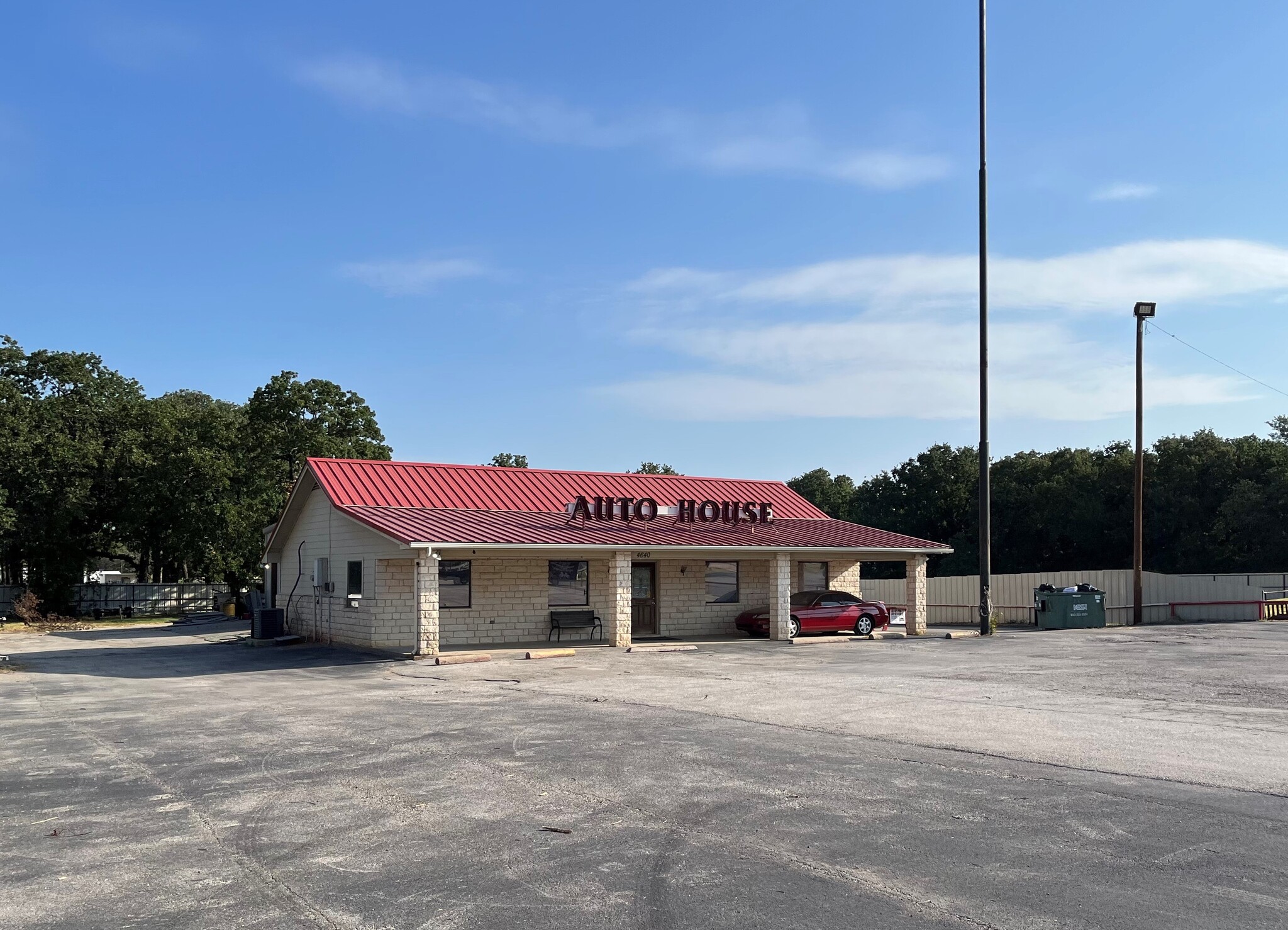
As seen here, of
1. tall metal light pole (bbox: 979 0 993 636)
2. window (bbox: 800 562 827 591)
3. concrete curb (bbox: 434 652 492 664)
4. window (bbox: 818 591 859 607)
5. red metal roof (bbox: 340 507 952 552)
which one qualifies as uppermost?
tall metal light pole (bbox: 979 0 993 636)

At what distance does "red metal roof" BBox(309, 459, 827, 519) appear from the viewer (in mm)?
27688

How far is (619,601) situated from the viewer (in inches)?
1016

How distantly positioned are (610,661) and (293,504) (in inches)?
484

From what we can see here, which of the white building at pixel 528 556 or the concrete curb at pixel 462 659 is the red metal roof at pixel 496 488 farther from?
the concrete curb at pixel 462 659

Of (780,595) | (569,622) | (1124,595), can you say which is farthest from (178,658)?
(1124,595)

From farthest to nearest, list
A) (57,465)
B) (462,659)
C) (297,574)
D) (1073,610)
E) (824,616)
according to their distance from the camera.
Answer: (57,465) < (1073,610) < (297,574) < (824,616) < (462,659)

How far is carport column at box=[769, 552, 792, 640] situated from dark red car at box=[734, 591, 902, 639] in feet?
1.06

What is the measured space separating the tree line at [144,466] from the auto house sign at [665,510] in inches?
868

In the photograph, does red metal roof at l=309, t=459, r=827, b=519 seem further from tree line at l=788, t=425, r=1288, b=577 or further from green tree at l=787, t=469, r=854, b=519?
green tree at l=787, t=469, r=854, b=519

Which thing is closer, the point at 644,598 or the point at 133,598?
the point at 644,598

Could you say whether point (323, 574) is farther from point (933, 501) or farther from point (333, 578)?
point (933, 501)

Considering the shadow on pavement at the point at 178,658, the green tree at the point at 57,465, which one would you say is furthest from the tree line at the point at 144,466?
the shadow on pavement at the point at 178,658

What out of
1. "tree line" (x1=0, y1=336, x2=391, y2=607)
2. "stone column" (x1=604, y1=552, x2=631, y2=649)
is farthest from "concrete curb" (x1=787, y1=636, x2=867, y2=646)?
"tree line" (x1=0, y1=336, x2=391, y2=607)

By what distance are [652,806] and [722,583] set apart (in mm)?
22038
